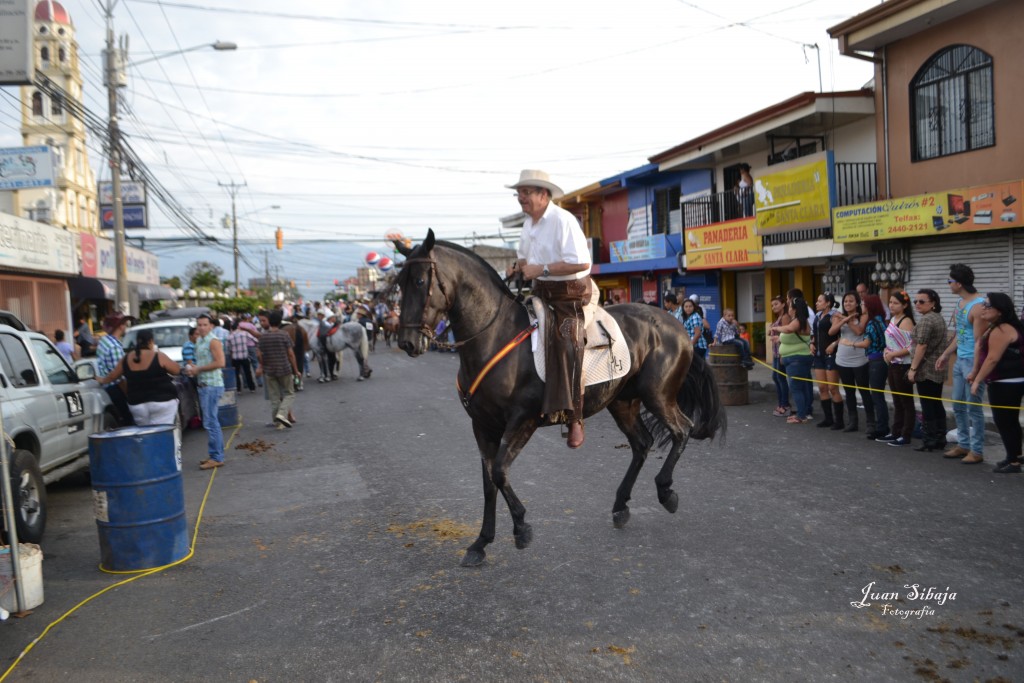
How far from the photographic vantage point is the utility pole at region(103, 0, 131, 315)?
1955 cm

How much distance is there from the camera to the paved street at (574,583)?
386 cm

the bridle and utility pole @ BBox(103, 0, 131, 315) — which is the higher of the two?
utility pole @ BBox(103, 0, 131, 315)

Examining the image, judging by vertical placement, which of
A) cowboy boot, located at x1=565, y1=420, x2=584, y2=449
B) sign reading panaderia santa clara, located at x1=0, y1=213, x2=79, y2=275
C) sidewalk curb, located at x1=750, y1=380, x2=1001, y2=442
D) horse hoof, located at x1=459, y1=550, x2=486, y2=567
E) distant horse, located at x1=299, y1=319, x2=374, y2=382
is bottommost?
sidewalk curb, located at x1=750, y1=380, x2=1001, y2=442

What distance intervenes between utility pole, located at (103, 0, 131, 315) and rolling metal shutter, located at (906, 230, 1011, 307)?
60.8 feet

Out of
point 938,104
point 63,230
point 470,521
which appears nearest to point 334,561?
point 470,521

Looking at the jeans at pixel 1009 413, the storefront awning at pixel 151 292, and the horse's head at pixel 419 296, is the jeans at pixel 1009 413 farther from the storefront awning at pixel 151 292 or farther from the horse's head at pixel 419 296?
the storefront awning at pixel 151 292

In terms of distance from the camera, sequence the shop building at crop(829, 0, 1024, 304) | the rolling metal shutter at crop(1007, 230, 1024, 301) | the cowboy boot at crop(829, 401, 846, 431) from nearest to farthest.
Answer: the cowboy boot at crop(829, 401, 846, 431) → the rolling metal shutter at crop(1007, 230, 1024, 301) → the shop building at crop(829, 0, 1024, 304)

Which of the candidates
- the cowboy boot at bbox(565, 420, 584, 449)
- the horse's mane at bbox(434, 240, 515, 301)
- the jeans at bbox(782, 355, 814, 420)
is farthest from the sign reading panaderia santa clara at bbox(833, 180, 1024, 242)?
the horse's mane at bbox(434, 240, 515, 301)

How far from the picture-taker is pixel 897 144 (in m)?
15.6

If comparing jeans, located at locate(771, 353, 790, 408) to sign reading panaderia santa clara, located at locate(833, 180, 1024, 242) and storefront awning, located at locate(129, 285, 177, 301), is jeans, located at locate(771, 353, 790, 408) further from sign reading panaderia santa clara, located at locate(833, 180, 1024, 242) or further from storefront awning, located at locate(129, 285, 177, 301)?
storefront awning, located at locate(129, 285, 177, 301)

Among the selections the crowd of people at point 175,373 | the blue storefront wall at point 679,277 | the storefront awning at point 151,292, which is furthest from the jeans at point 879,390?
the storefront awning at point 151,292

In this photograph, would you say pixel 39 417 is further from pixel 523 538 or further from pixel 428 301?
pixel 523 538

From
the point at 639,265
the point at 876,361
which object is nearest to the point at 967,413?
the point at 876,361

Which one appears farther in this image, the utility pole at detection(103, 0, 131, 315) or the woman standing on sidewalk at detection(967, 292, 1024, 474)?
the utility pole at detection(103, 0, 131, 315)
